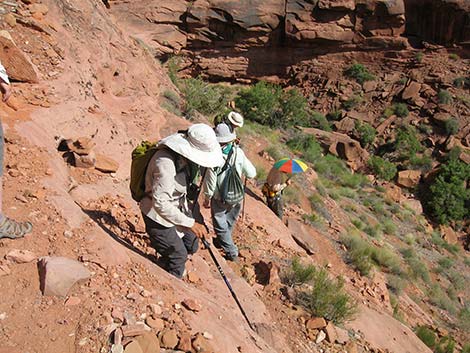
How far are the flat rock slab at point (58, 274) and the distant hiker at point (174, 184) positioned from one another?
2.16 ft

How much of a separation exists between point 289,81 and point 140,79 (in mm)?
15435

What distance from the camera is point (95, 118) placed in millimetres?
6199

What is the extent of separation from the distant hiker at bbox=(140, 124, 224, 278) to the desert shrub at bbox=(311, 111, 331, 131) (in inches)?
675

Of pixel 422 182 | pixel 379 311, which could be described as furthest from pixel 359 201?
pixel 379 311

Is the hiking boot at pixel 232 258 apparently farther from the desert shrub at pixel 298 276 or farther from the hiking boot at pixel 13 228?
the hiking boot at pixel 13 228

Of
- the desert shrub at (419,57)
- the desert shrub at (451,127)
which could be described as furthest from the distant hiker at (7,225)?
the desert shrub at (419,57)

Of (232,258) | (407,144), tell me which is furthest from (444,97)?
(232,258)

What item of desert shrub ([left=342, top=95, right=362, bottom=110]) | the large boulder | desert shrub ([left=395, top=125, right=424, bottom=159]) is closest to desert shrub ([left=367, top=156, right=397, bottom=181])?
desert shrub ([left=395, top=125, right=424, bottom=159])

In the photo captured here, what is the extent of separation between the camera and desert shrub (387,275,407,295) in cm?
768

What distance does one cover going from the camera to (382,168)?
16.8 m

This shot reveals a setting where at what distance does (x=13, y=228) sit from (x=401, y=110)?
20183 millimetres

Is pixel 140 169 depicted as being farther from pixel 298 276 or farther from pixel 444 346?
pixel 444 346

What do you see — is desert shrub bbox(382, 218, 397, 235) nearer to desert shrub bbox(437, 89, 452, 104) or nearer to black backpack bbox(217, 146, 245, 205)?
black backpack bbox(217, 146, 245, 205)

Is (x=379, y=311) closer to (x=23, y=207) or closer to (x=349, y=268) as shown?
(x=349, y=268)
